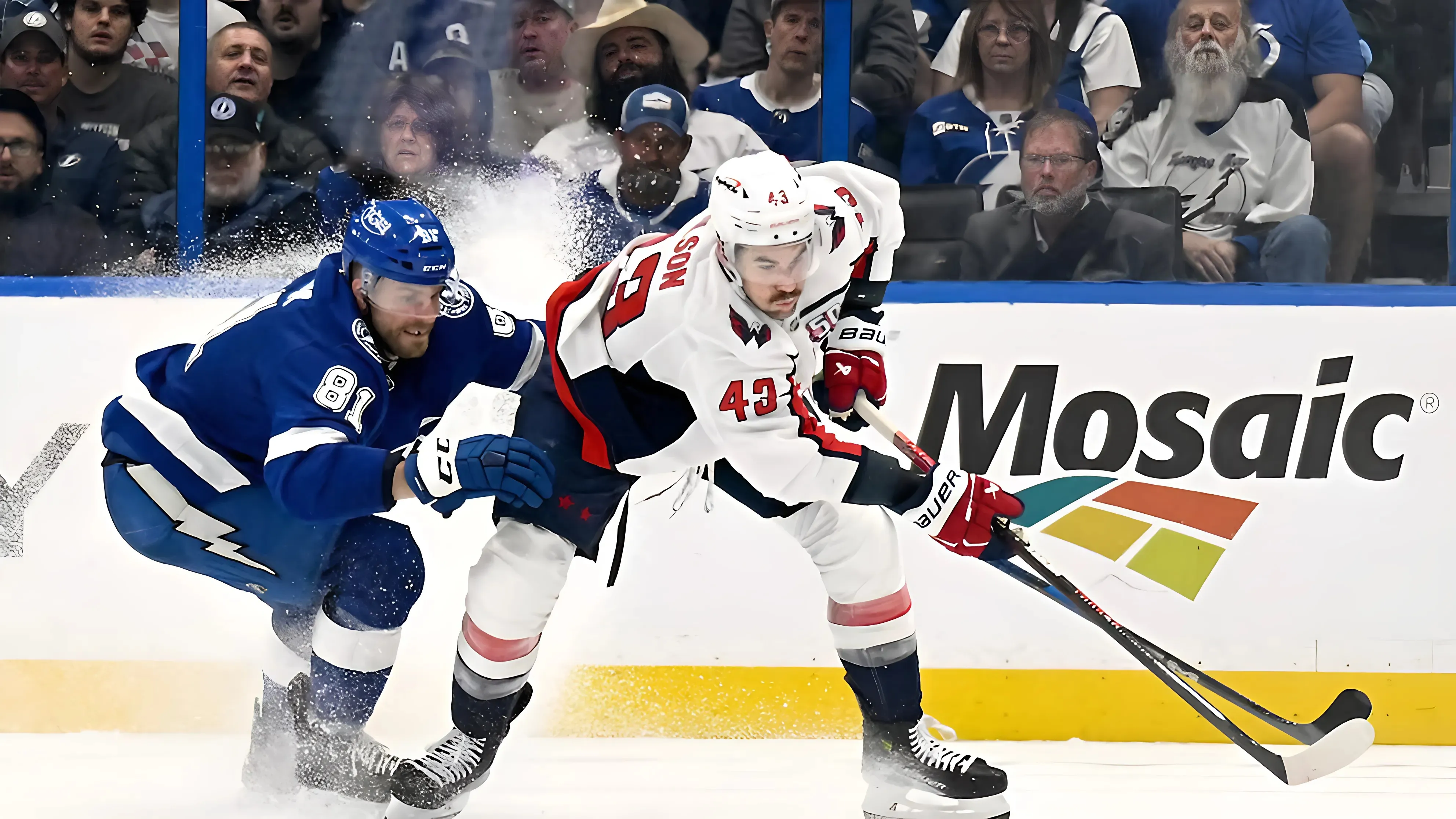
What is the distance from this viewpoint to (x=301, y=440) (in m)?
2.33

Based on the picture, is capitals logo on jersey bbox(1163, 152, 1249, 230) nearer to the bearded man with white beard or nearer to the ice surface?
the bearded man with white beard

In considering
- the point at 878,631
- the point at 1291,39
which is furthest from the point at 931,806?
the point at 1291,39

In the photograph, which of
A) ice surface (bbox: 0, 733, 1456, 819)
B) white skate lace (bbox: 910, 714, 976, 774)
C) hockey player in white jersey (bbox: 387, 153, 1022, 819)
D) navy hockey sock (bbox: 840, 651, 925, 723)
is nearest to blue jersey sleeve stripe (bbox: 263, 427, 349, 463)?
hockey player in white jersey (bbox: 387, 153, 1022, 819)

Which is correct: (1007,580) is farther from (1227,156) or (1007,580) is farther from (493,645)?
(493,645)

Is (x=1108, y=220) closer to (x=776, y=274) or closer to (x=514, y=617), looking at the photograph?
(x=776, y=274)

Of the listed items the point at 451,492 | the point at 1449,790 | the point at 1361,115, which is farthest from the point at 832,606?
the point at 1361,115

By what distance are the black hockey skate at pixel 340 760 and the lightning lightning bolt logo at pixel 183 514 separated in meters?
0.34

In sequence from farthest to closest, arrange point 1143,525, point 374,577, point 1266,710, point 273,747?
point 1143,525
point 273,747
point 1266,710
point 374,577

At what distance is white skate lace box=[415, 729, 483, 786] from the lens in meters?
2.68

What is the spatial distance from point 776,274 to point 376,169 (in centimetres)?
181

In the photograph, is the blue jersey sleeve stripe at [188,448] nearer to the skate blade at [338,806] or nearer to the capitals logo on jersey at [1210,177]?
the skate blade at [338,806]

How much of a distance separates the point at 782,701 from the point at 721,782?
1.50 ft

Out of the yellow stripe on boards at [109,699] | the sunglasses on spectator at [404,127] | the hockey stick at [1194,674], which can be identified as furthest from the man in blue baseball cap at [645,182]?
the yellow stripe on boards at [109,699]

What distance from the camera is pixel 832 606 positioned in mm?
2775
